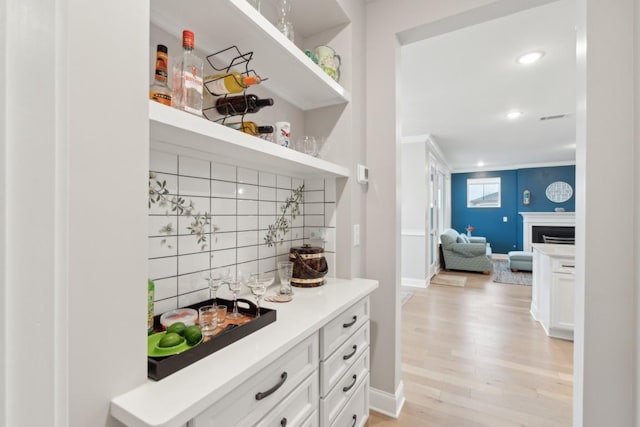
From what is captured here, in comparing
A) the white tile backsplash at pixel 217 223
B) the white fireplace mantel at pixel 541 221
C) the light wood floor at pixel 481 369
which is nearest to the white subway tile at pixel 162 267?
the white tile backsplash at pixel 217 223

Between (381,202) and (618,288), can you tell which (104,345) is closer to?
(381,202)

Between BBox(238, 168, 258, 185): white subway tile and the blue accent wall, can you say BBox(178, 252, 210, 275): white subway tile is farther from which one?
the blue accent wall

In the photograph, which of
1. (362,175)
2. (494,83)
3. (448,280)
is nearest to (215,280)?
(362,175)

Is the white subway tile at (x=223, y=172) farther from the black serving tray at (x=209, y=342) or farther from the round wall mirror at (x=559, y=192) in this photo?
the round wall mirror at (x=559, y=192)

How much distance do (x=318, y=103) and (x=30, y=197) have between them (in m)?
1.53

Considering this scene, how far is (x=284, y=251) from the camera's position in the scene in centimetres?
162

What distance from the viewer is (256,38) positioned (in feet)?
3.60

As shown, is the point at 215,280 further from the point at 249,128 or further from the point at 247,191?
the point at 249,128

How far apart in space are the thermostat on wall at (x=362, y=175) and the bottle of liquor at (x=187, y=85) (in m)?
1.01

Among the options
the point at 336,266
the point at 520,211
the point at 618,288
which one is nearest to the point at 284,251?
the point at 336,266

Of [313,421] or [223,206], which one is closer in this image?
[313,421]

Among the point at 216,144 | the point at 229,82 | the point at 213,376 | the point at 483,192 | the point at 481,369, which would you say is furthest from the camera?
the point at 483,192

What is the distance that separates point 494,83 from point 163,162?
10.9 feet

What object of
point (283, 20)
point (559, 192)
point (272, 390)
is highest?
point (283, 20)
